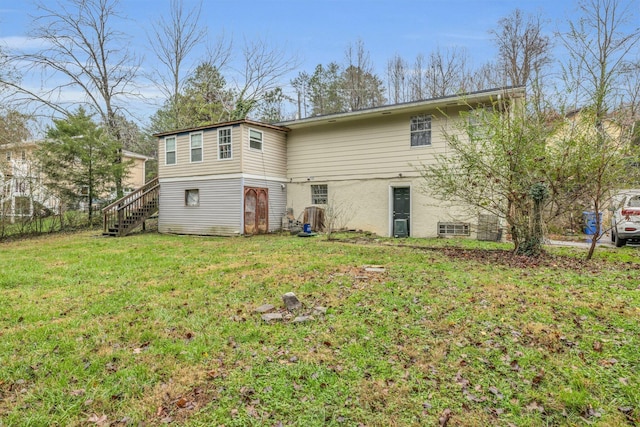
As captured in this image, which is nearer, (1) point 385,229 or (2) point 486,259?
(2) point 486,259

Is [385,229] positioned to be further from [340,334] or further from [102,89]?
[102,89]

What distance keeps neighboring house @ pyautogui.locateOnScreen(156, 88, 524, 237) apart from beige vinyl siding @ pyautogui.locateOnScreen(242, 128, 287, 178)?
41 millimetres

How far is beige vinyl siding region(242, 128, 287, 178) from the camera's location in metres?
13.8

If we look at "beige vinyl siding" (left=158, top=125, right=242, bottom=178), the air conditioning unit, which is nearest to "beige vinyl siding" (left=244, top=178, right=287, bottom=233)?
"beige vinyl siding" (left=158, top=125, right=242, bottom=178)

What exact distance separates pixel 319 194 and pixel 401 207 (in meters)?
3.57

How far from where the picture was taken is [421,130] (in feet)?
40.2

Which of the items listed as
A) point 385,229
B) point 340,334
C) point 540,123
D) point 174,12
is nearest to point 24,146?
point 174,12

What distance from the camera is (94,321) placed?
14.8 ft

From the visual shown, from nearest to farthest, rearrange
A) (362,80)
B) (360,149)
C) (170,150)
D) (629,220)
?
(629,220) → (360,149) → (170,150) → (362,80)

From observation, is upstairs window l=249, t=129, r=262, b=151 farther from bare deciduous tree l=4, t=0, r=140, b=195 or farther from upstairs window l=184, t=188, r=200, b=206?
bare deciduous tree l=4, t=0, r=140, b=195

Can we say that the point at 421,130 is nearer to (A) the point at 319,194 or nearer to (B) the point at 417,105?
(B) the point at 417,105

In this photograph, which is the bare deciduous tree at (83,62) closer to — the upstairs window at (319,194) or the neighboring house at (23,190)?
the neighboring house at (23,190)

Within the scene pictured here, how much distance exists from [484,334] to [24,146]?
22714 millimetres

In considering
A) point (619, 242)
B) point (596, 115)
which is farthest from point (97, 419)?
point (619, 242)
